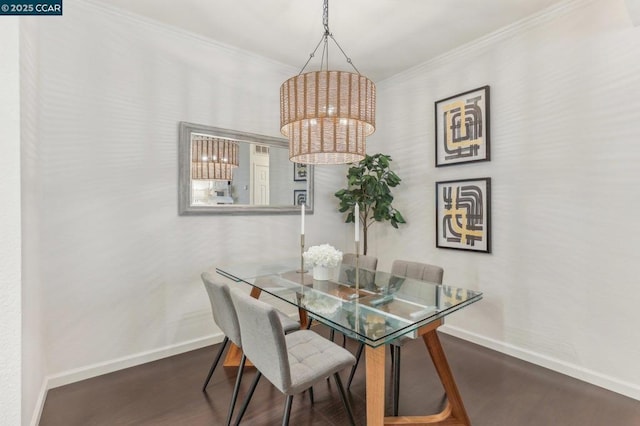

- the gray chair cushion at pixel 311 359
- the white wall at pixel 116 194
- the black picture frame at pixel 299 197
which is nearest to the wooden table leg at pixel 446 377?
the gray chair cushion at pixel 311 359

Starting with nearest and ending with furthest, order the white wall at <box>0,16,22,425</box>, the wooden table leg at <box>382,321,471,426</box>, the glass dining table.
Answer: the white wall at <box>0,16,22,425</box> → the glass dining table → the wooden table leg at <box>382,321,471,426</box>

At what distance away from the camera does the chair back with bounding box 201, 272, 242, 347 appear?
1.86m

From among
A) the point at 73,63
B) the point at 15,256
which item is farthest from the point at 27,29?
the point at 15,256

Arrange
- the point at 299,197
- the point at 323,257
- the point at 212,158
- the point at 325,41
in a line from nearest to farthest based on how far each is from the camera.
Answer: the point at 323,257, the point at 325,41, the point at 212,158, the point at 299,197

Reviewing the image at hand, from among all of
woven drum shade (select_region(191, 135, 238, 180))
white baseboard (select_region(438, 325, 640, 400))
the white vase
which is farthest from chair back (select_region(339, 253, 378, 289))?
woven drum shade (select_region(191, 135, 238, 180))

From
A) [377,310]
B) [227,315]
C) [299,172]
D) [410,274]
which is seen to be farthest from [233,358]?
[299,172]

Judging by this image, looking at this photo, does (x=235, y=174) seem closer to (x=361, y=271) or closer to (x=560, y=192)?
(x=361, y=271)

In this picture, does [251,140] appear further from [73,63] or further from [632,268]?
[632,268]

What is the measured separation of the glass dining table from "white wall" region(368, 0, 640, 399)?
1.04 m

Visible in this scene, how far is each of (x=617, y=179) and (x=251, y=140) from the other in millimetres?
2943

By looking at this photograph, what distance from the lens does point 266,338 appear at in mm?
1449

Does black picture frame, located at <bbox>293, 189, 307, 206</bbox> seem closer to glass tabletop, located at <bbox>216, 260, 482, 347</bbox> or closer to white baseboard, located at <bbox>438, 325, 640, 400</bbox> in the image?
glass tabletop, located at <bbox>216, 260, 482, 347</bbox>

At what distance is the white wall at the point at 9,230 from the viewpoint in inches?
52.4

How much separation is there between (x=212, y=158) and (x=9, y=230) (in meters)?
1.69
